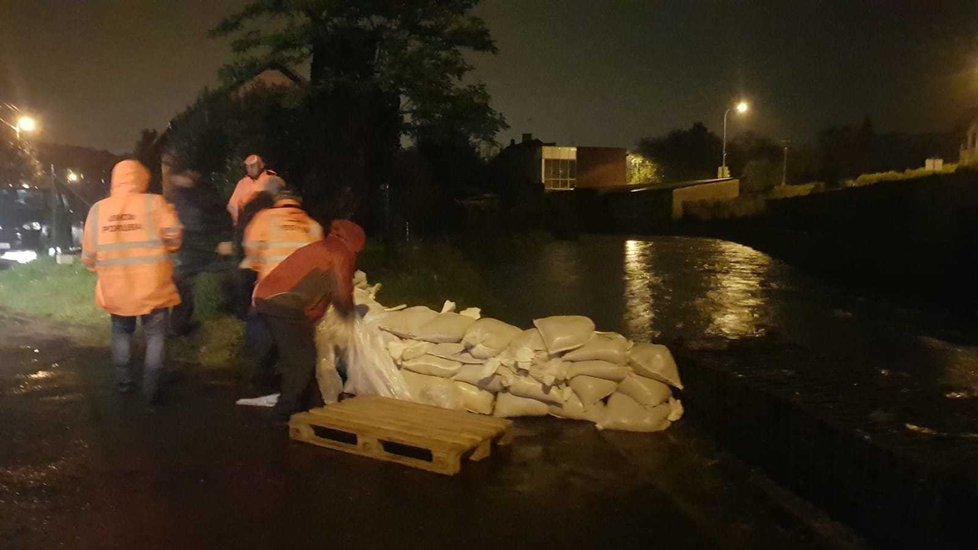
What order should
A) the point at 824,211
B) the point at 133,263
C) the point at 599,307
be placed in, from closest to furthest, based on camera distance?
the point at 133,263, the point at 599,307, the point at 824,211

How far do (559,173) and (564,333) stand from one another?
4548 centimetres

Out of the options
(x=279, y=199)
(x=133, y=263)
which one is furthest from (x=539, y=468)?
(x=133, y=263)

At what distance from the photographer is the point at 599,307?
10844 millimetres

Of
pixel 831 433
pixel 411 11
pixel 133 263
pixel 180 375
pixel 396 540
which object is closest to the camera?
pixel 396 540

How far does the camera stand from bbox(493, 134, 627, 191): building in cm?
4922

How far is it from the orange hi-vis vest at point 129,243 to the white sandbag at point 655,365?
340 centimetres

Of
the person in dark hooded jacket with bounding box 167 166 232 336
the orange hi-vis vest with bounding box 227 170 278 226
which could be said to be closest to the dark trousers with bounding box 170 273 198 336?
the person in dark hooded jacket with bounding box 167 166 232 336

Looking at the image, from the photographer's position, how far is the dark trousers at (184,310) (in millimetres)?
8953

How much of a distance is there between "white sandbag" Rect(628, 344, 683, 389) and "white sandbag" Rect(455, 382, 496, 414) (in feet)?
3.43

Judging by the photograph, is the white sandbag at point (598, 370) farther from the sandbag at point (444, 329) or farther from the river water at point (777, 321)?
the sandbag at point (444, 329)

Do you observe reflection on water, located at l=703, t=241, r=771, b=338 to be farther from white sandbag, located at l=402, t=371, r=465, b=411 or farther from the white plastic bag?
the white plastic bag

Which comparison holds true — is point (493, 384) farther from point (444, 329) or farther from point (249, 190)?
point (249, 190)

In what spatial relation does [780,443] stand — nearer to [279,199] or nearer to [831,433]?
[831,433]

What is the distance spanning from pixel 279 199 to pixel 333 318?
0.96 meters
